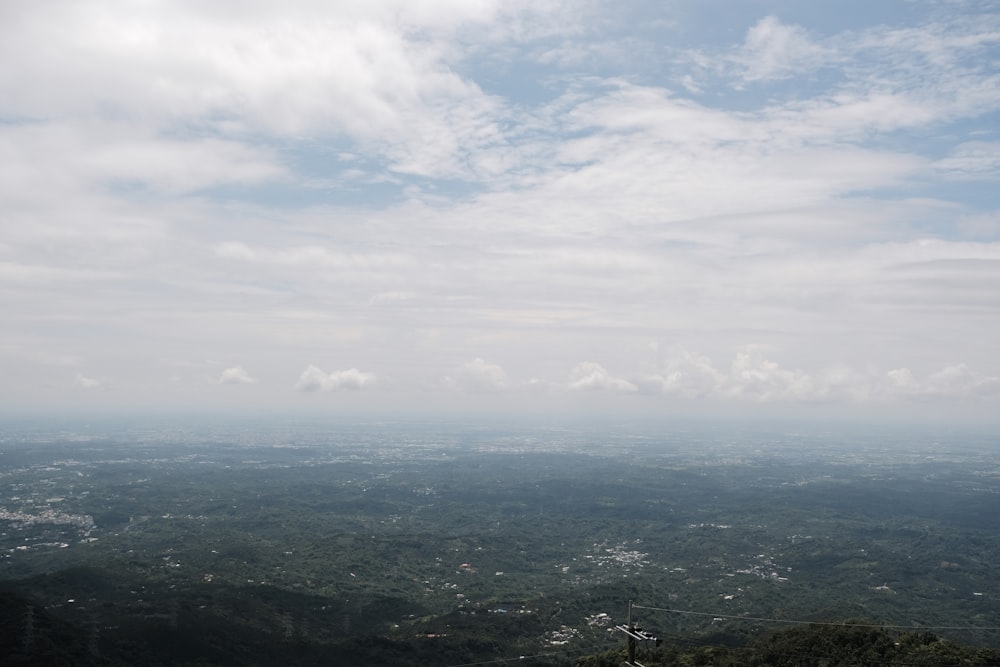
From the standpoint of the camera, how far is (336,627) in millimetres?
82312

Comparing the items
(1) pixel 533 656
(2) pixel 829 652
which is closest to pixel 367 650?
(1) pixel 533 656

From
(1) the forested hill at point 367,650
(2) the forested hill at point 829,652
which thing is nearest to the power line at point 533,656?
(1) the forested hill at point 367,650

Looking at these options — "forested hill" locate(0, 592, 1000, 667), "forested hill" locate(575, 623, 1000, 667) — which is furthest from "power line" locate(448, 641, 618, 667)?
"forested hill" locate(575, 623, 1000, 667)

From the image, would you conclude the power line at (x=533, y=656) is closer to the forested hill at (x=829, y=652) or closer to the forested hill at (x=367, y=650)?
the forested hill at (x=367, y=650)

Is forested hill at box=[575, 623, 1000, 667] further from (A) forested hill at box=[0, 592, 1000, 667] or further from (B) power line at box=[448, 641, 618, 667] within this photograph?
(B) power line at box=[448, 641, 618, 667]

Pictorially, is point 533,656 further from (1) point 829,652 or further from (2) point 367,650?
(1) point 829,652

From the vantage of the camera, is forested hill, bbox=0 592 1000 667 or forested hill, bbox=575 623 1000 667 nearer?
forested hill, bbox=575 623 1000 667

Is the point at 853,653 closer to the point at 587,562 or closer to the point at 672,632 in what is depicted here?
the point at 672,632

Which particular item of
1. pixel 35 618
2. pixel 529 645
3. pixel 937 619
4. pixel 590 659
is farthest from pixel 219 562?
pixel 937 619

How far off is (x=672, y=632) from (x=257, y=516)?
11342 cm

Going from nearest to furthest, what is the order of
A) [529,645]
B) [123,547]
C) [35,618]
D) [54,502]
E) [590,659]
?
[590,659], [35,618], [529,645], [123,547], [54,502]

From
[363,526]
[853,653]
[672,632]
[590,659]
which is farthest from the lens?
[363,526]

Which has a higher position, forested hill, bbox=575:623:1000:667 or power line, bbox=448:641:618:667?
forested hill, bbox=575:623:1000:667

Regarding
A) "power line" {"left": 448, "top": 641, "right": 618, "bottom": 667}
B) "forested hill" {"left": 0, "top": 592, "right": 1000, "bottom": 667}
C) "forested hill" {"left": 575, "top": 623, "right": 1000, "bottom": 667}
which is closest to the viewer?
"forested hill" {"left": 575, "top": 623, "right": 1000, "bottom": 667}
